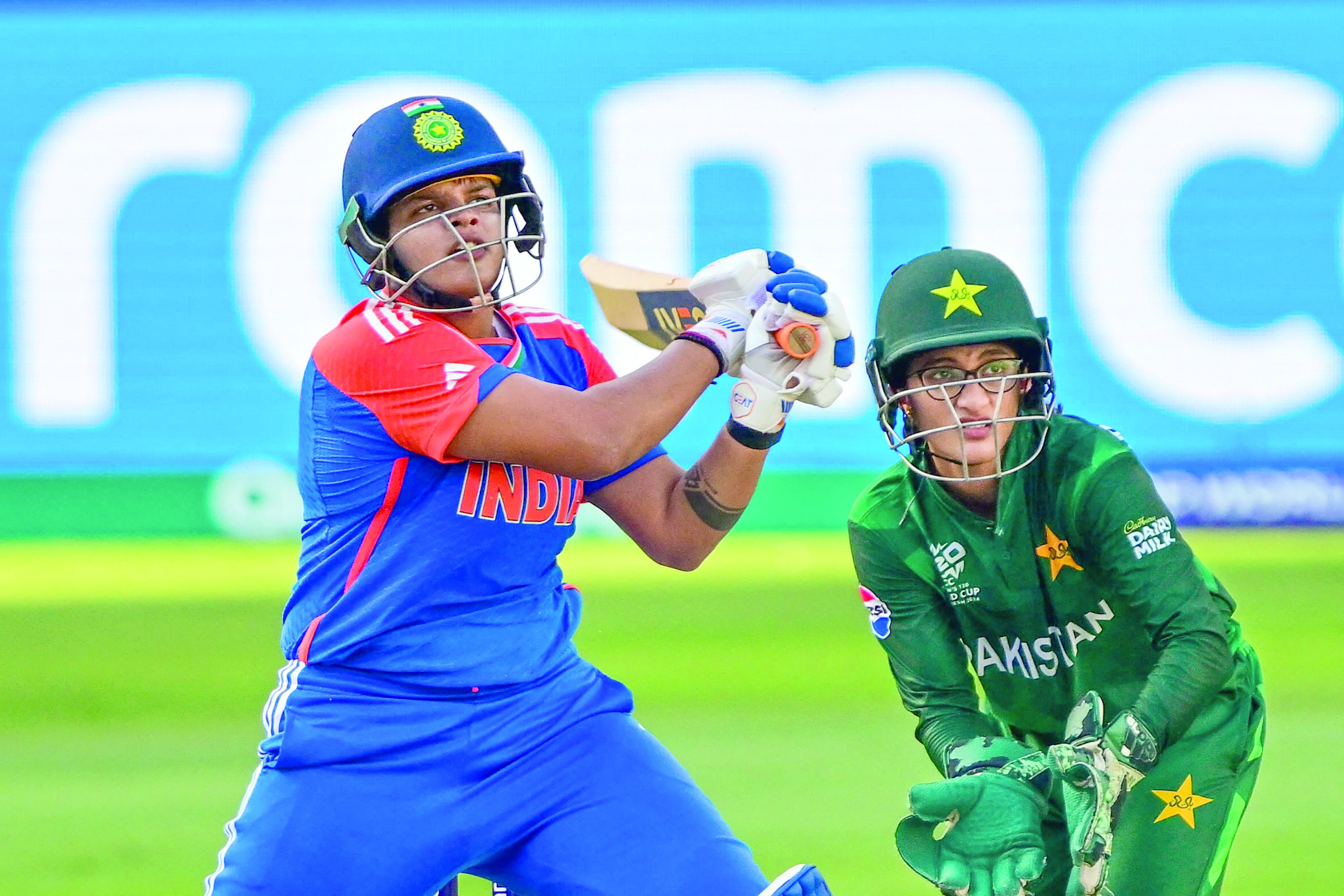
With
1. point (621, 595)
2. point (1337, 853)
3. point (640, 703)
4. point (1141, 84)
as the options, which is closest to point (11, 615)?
point (621, 595)

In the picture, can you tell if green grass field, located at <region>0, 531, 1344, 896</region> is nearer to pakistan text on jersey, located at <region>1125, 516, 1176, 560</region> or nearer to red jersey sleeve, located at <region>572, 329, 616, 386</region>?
pakistan text on jersey, located at <region>1125, 516, 1176, 560</region>

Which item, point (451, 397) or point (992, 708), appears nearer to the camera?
point (451, 397)

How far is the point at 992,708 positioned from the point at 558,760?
3.35 feet

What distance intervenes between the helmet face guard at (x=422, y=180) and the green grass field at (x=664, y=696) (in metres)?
2.38

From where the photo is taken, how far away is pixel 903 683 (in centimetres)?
334

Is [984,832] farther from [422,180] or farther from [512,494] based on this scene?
[422,180]

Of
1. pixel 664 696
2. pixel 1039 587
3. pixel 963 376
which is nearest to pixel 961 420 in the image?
pixel 963 376

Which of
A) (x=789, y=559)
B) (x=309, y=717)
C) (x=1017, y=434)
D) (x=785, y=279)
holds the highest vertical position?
(x=785, y=279)

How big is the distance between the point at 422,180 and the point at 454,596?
719mm

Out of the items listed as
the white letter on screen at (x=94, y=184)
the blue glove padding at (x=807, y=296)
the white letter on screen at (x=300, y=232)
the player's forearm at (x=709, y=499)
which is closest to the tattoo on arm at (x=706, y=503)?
the player's forearm at (x=709, y=499)

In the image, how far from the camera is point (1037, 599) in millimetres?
3254

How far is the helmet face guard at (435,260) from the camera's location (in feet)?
10.0

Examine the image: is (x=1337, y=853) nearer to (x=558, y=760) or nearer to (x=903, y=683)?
(x=903, y=683)

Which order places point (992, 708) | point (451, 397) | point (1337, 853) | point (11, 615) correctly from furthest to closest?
point (11, 615) → point (1337, 853) → point (992, 708) → point (451, 397)
